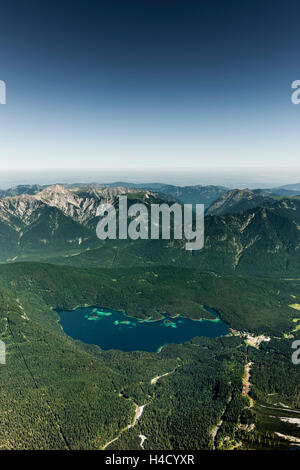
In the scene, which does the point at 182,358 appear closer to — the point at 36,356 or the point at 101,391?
the point at 101,391

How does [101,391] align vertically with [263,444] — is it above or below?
below

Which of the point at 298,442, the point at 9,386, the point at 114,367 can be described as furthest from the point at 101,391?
the point at 298,442

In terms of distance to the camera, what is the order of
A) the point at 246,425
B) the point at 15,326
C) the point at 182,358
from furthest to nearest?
the point at 15,326 < the point at 182,358 < the point at 246,425

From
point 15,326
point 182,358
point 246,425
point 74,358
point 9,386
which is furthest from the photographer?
point 15,326

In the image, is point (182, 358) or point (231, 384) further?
point (182, 358)
